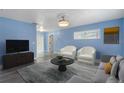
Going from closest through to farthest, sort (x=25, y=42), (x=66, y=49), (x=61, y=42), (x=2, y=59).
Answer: (x=2, y=59) < (x=25, y=42) < (x=66, y=49) < (x=61, y=42)

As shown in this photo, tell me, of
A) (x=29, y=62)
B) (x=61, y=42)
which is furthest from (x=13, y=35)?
(x=61, y=42)

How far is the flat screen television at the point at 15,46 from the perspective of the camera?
373 centimetres

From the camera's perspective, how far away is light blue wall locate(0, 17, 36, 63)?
3818 mm

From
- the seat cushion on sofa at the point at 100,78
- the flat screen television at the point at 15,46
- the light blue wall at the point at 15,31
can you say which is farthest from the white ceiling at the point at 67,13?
the seat cushion on sofa at the point at 100,78

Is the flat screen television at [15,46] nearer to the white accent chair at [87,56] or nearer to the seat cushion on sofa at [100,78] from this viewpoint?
the white accent chair at [87,56]

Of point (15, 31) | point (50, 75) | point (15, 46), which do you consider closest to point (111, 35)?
point (50, 75)

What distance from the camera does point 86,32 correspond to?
5.35 meters

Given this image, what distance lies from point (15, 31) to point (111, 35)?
516 cm

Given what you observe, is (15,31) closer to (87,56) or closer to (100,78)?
(87,56)

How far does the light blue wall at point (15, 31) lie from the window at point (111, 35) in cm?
439

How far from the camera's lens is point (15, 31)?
4.29 m

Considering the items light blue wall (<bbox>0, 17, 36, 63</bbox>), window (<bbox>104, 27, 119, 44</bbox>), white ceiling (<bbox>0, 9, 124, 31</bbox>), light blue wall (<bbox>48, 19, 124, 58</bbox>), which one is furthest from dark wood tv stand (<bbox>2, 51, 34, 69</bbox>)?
window (<bbox>104, 27, 119, 44</bbox>)
